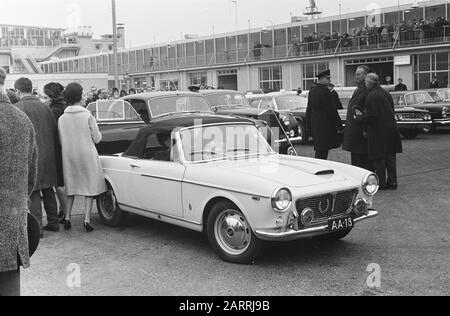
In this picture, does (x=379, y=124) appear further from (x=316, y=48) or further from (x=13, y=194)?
(x=316, y=48)

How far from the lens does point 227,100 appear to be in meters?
16.4

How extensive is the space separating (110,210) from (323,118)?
4.18 m

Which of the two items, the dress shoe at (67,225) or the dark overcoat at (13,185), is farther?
the dress shoe at (67,225)

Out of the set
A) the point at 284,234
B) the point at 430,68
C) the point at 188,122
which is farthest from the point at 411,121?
the point at 430,68

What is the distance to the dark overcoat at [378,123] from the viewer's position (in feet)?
30.8

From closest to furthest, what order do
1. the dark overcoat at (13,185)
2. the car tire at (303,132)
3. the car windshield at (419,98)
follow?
the dark overcoat at (13,185), the car tire at (303,132), the car windshield at (419,98)

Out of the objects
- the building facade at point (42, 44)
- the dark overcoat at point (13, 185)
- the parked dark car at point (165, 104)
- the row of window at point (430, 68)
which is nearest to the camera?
the dark overcoat at point (13, 185)

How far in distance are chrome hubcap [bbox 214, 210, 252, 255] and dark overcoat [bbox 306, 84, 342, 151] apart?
4.51 metres

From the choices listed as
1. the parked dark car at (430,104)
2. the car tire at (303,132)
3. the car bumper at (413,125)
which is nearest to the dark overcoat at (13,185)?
the car tire at (303,132)

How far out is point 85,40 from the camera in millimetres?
93062

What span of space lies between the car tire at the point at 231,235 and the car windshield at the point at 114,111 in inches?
228

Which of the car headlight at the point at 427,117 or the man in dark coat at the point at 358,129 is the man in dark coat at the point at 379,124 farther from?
the car headlight at the point at 427,117

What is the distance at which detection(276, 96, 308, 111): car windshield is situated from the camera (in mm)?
18328
